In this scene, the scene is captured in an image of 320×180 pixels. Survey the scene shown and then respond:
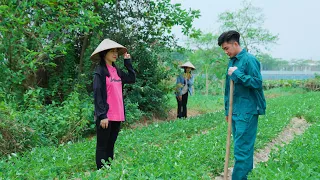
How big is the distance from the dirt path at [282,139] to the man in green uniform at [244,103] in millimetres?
1025

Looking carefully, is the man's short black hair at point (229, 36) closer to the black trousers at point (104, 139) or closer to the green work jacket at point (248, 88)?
the green work jacket at point (248, 88)

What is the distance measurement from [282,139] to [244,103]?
187 inches

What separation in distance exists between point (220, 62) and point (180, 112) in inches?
719

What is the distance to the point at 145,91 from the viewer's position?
37.0 feet

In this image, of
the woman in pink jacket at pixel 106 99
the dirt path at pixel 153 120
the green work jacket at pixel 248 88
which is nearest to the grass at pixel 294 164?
the green work jacket at pixel 248 88

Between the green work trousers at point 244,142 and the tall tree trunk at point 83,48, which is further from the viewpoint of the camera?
the tall tree trunk at point 83,48

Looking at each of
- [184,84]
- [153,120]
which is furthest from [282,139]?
[153,120]

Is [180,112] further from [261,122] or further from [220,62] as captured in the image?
[220,62]

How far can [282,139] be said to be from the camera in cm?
800

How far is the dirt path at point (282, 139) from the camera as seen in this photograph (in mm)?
5993

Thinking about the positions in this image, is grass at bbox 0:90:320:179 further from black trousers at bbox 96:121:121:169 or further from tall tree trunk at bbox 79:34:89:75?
tall tree trunk at bbox 79:34:89:75

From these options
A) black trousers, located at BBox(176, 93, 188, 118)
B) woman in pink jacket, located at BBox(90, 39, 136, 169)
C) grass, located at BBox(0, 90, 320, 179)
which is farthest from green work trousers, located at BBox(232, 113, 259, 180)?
black trousers, located at BBox(176, 93, 188, 118)

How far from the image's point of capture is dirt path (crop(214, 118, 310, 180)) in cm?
599

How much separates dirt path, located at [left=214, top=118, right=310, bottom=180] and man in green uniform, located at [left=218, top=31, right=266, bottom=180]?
1.02 meters
